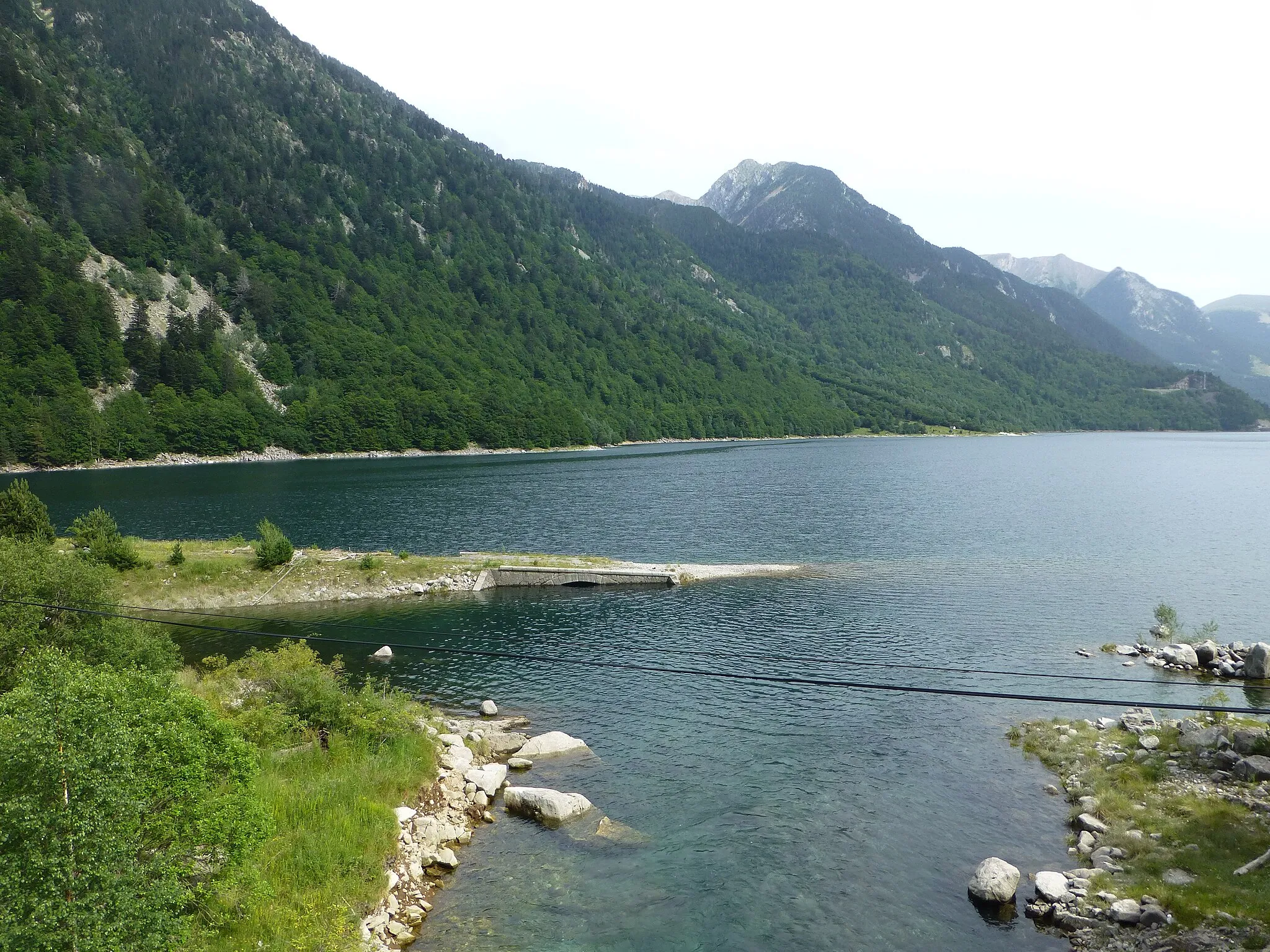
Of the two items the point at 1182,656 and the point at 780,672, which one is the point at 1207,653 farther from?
the point at 780,672

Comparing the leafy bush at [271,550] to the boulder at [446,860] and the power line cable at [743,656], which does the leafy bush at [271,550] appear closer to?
the power line cable at [743,656]

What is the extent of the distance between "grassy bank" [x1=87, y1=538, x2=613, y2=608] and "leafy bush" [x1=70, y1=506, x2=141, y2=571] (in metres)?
0.78

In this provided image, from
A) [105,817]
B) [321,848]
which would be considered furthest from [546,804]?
[105,817]

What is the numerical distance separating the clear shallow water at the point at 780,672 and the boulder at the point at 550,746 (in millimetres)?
870

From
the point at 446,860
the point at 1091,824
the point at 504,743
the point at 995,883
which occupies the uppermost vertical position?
the point at 1091,824

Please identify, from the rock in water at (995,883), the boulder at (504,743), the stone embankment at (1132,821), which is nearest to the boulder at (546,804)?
the boulder at (504,743)

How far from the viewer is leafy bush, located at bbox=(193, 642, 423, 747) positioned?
25.1 m

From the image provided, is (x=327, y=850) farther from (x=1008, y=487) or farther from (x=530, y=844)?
(x=1008, y=487)

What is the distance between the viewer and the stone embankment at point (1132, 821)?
1798 cm

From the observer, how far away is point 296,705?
26.6 metres

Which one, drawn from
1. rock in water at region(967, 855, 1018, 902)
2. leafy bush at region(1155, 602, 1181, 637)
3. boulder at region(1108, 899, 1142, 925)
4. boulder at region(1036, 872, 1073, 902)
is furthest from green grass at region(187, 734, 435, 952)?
leafy bush at region(1155, 602, 1181, 637)

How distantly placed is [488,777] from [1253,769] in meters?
Answer: 26.9

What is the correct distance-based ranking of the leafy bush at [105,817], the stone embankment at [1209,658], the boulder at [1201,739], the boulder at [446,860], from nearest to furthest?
the leafy bush at [105,817], the boulder at [446,860], the boulder at [1201,739], the stone embankment at [1209,658]

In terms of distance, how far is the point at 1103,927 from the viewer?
18250mm
